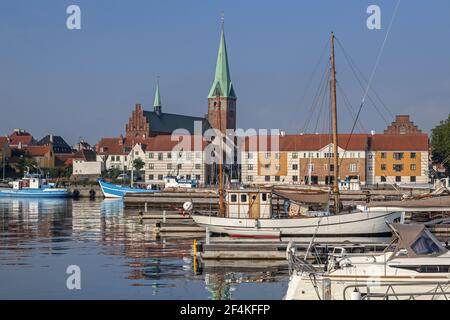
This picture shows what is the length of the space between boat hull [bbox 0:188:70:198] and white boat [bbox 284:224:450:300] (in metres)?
110

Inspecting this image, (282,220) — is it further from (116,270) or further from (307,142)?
(307,142)

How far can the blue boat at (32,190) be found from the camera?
5207 inches

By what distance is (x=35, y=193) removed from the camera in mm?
133625

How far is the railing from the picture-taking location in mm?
24141

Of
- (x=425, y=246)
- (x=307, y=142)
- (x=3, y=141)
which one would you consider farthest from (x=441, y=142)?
(x=425, y=246)

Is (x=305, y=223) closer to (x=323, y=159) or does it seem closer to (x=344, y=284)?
(x=344, y=284)

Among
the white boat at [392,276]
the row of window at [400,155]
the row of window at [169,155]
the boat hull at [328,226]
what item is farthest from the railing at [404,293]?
the row of window at [169,155]

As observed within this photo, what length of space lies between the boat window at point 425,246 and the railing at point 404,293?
1316mm

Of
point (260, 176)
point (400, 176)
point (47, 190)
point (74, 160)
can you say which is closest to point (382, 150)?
point (400, 176)

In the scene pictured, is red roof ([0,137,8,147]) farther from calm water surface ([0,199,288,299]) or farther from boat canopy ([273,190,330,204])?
boat canopy ([273,190,330,204])

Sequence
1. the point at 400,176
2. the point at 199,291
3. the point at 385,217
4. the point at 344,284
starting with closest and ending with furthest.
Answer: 1. the point at 344,284
2. the point at 199,291
3. the point at 385,217
4. the point at 400,176

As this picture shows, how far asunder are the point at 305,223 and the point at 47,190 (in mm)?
91032

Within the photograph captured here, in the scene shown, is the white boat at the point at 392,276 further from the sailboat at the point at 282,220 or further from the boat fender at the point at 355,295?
the sailboat at the point at 282,220

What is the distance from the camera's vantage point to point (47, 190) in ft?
437
